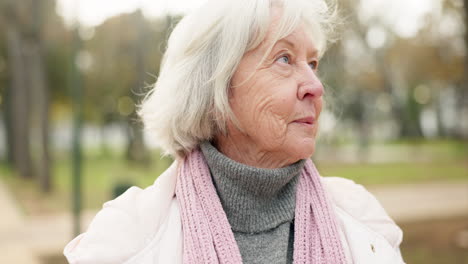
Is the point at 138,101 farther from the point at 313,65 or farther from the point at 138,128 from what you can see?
the point at 138,128

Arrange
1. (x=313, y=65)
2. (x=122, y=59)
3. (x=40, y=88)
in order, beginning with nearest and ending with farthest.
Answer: (x=313, y=65)
(x=40, y=88)
(x=122, y=59)

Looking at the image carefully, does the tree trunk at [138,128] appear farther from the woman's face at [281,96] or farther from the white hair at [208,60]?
the woman's face at [281,96]

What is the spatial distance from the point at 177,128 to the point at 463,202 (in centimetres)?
1350

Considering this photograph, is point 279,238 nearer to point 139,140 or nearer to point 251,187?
point 251,187

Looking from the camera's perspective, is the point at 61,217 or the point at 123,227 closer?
the point at 123,227

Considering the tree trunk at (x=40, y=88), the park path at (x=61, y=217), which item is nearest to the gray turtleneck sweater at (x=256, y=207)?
the park path at (x=61, y=217)

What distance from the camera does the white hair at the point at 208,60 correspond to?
1.85 meters

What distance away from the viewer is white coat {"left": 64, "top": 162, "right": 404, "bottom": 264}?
5.75 ft

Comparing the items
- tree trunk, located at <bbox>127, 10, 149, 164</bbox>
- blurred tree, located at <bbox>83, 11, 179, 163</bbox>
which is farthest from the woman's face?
blurred tree, located at <bbox>83, 11, 179, 163</bbox>

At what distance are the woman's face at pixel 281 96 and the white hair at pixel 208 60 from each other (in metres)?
0.04

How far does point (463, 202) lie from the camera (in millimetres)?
14164

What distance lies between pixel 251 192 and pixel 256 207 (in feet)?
0.18

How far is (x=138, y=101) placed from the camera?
2.61 metres

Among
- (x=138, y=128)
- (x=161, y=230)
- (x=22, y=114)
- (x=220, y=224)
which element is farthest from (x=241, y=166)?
(x=138, y=128)
